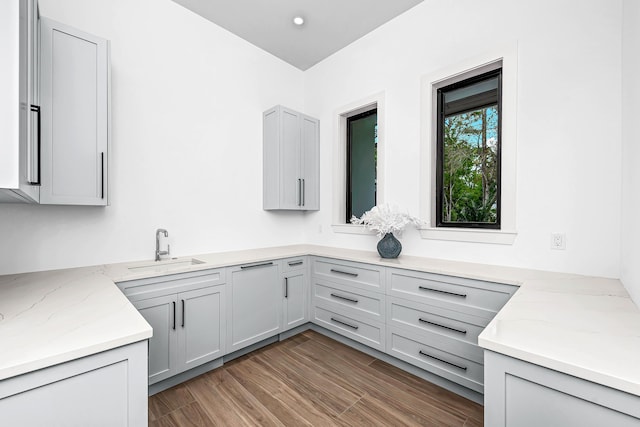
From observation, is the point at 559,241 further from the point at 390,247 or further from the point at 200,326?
the point at 200,326

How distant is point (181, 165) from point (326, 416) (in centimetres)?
228

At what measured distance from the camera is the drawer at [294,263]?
2686 mm

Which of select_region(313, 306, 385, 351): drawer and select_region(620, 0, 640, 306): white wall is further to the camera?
select_region(313, 306, 385, 351): drawer

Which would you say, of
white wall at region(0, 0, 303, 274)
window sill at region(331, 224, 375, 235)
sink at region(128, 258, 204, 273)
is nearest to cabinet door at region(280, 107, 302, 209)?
white wall at region(0, 0, 303, 274)

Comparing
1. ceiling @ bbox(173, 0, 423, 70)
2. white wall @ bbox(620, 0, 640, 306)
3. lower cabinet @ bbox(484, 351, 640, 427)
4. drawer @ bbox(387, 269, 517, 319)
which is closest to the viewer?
lower cabinet @ bbox(484, 351, 640, 427)

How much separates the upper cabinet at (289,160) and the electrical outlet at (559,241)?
2227mm

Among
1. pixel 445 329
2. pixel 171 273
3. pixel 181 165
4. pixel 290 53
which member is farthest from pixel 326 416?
pixel 290 53

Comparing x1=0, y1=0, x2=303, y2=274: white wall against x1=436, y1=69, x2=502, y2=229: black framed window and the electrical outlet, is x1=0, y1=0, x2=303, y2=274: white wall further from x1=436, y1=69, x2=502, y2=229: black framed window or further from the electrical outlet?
the electrical outlet

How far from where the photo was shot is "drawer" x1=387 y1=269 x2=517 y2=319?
5.64 ft

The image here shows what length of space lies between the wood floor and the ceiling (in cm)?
313

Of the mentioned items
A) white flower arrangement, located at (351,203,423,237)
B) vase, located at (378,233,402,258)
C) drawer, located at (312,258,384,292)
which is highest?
white flower arrangement, located at (351,203,423,237)

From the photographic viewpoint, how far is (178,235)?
8.29ft

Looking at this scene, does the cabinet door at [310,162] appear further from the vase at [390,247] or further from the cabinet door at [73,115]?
the cabinet door at [73,115]

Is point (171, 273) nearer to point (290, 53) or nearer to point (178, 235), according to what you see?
point (178, 235)
